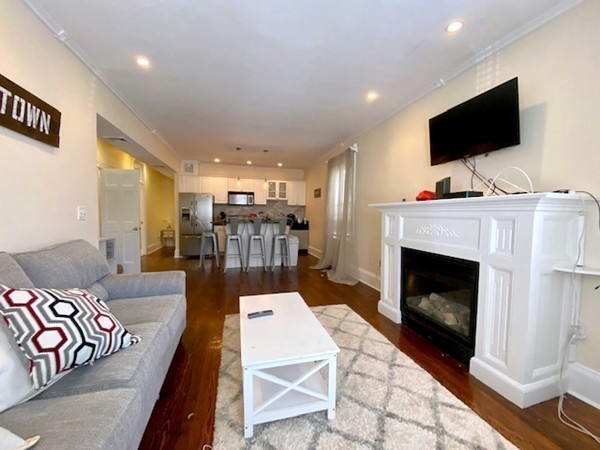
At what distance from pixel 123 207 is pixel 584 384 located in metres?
5.32

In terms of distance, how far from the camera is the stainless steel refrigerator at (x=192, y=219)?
638 cm

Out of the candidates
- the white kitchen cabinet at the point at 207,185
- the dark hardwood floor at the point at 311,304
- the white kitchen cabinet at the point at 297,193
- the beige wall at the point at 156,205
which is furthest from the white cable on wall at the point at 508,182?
the beige wall at the point at 156,205

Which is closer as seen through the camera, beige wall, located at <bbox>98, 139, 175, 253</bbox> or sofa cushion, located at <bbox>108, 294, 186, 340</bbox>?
sofa cushion, located at <bbox>108, 294, 186, 340</bbox>

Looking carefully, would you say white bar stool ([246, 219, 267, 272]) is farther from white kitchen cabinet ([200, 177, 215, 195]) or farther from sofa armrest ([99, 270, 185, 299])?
sofa armrest ([99, 270, 185, 299])

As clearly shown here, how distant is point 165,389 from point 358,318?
1.88 metres

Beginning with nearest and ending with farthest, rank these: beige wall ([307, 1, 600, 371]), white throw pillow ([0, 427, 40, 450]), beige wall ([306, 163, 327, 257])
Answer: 1. white throw pillow ([0, 427, 40, 450])
2. beige wall ([307, 1, 600, 371])
3. beige wall ([306, 163, 327, 257])

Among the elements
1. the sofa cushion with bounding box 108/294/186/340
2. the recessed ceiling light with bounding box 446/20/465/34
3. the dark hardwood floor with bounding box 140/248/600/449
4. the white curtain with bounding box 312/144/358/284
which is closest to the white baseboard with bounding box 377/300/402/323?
the dark hardwood floor with bounding box 140/248/600/449

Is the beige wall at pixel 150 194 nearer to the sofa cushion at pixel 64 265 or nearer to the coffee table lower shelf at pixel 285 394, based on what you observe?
the sofa cushion at pixel 64 265

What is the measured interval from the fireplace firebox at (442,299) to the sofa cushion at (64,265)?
2.77m

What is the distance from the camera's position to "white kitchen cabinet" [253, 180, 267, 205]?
725cm

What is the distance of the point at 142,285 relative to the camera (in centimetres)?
212

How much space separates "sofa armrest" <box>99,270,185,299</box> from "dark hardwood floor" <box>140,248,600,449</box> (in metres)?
0.53

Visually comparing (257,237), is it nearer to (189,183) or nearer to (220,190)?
(220,190)

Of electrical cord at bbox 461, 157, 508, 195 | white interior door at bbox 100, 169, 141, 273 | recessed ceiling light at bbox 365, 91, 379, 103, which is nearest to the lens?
electrical cord at bbox 461, 157, 508, 195
